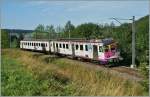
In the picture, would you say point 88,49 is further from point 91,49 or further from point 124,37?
point 124,37

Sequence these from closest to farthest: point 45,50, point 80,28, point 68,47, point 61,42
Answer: point 68,47
point 61,42
point 45,50
point 80,28

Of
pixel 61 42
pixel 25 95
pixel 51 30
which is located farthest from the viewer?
pixel 51 30

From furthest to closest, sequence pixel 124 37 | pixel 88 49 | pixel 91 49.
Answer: pixel 124 37, pixel 88 49, pixel 91 49

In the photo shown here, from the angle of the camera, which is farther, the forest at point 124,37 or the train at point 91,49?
the train at point 91,49

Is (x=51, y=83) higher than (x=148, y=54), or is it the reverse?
(x=148, y=54)

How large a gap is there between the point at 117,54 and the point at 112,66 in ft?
4.41

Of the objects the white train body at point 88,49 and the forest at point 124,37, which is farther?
the white train body at point 88,49

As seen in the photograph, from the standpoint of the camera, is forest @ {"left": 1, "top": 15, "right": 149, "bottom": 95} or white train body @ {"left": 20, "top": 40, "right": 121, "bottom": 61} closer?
forest @ {"left": 1, "top": 15, "right": 149, "bottom": 95}

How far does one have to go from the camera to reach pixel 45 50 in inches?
1998

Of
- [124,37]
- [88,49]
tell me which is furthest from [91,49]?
[124,37]

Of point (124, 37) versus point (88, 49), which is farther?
point (124, 37)

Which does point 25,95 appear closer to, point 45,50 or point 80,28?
point 45,50

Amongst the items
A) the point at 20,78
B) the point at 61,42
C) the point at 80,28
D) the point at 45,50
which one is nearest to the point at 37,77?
the point at 20,78

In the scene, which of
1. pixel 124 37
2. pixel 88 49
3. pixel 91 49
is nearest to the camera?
pixel 91 49
